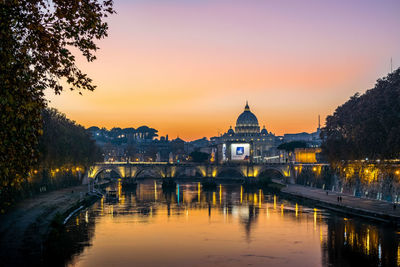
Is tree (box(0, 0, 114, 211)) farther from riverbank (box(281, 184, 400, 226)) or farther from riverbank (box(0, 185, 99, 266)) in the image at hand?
riverbank (box(281, 184, 400, 226))

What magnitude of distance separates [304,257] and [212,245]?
9.67 metres

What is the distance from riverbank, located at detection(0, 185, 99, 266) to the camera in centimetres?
3651

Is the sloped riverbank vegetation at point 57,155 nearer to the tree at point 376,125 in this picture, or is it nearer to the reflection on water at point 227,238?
the reflection on water at point 227,238

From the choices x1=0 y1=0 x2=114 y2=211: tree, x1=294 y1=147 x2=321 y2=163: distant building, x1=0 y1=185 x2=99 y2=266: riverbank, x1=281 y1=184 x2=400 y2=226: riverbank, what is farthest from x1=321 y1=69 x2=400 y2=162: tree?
x1=294 y1=147 x2=321 y2=163: distant building

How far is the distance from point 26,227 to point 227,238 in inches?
753

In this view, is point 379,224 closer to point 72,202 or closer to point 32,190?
point 72,202

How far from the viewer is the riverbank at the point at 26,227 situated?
3651cm

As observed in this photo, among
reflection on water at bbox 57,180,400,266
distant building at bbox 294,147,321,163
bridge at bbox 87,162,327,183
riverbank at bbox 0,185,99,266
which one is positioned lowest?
reflection on water at bbox 57,180,400,266

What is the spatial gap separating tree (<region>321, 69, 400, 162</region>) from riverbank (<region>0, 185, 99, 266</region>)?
3897 cm

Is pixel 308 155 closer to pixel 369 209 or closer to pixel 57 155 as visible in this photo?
pixel 57 155

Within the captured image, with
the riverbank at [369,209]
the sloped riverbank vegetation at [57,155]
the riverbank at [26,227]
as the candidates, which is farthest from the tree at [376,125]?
the sloped riverbank vegetation at [57,155]

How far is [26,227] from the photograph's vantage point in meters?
49.1

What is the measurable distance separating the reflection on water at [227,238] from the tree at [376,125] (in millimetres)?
10246

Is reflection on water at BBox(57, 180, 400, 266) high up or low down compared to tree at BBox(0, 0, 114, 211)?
down
